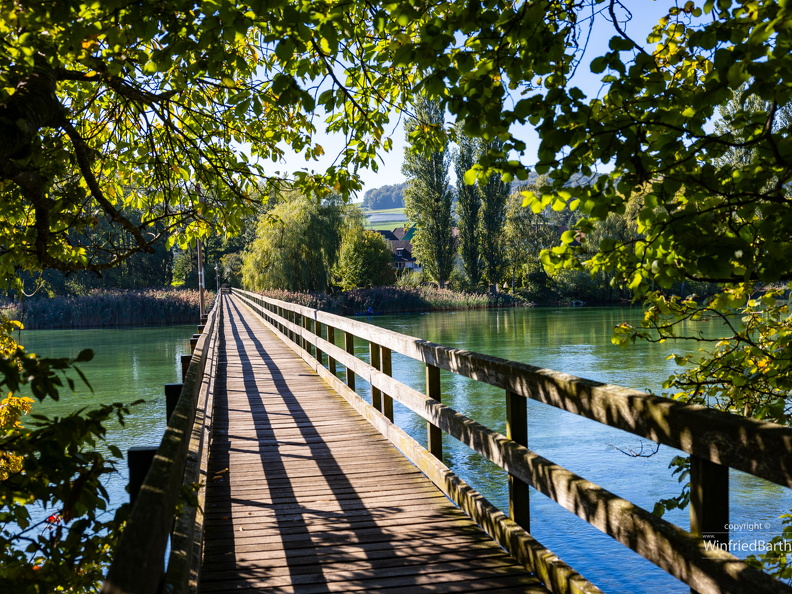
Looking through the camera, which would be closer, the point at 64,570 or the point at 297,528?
the point at 64,570

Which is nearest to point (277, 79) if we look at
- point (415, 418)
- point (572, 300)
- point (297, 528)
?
point (297, 528)

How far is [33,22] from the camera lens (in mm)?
3443

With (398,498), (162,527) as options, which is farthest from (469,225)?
(162,527)

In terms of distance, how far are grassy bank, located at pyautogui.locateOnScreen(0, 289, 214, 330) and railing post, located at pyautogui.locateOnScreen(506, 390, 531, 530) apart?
46.8m

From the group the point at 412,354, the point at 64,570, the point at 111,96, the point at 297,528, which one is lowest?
the point at 297,528

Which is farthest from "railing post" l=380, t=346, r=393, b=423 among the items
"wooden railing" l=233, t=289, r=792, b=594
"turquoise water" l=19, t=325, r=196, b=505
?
"turquoise water" l=19, t=325, r=196, b=505

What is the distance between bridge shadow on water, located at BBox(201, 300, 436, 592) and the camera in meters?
3.31

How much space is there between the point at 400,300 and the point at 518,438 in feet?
158

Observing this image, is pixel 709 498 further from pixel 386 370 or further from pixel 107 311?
pixel 107 311

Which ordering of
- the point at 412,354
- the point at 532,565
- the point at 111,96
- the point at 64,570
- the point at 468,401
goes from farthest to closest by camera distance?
the point at 468,401 → the point at 111,96 → the point at 412,354 → the point at 532,565 → the point at 64,570

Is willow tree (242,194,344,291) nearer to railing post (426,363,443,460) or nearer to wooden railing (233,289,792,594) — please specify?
railing post (426,363,443,460)

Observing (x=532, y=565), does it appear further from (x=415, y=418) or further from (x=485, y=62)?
(x=415, y=418)

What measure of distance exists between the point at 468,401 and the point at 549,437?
346cm

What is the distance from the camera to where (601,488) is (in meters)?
2.53
